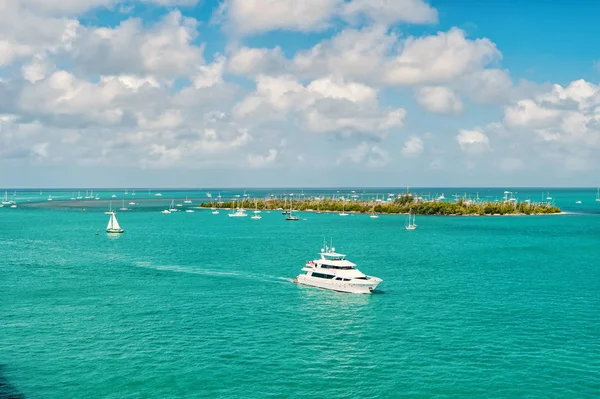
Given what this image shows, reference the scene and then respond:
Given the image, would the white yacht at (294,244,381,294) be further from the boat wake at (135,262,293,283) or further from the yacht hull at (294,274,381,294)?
the boat wake at (135,262,293,283)

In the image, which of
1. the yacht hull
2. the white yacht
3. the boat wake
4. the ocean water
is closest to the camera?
the ocean water

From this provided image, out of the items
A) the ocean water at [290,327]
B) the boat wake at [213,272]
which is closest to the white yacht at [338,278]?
the ocean water at [290,327]

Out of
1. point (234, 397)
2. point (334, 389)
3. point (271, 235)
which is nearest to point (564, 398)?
point (334, 389)

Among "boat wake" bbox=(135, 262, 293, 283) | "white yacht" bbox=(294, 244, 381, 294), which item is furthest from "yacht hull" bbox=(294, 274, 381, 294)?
"boat wake" bbox=(135, 262, 293, 283)

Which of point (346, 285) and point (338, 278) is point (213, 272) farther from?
point (346, 285)

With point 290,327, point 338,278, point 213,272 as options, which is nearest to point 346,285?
point 338,278

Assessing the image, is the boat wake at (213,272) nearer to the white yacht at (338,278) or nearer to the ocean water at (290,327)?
the ocean water at (290,327)

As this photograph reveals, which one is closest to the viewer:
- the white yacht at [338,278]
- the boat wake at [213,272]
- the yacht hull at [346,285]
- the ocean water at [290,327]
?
the ocean water at [290,327]
